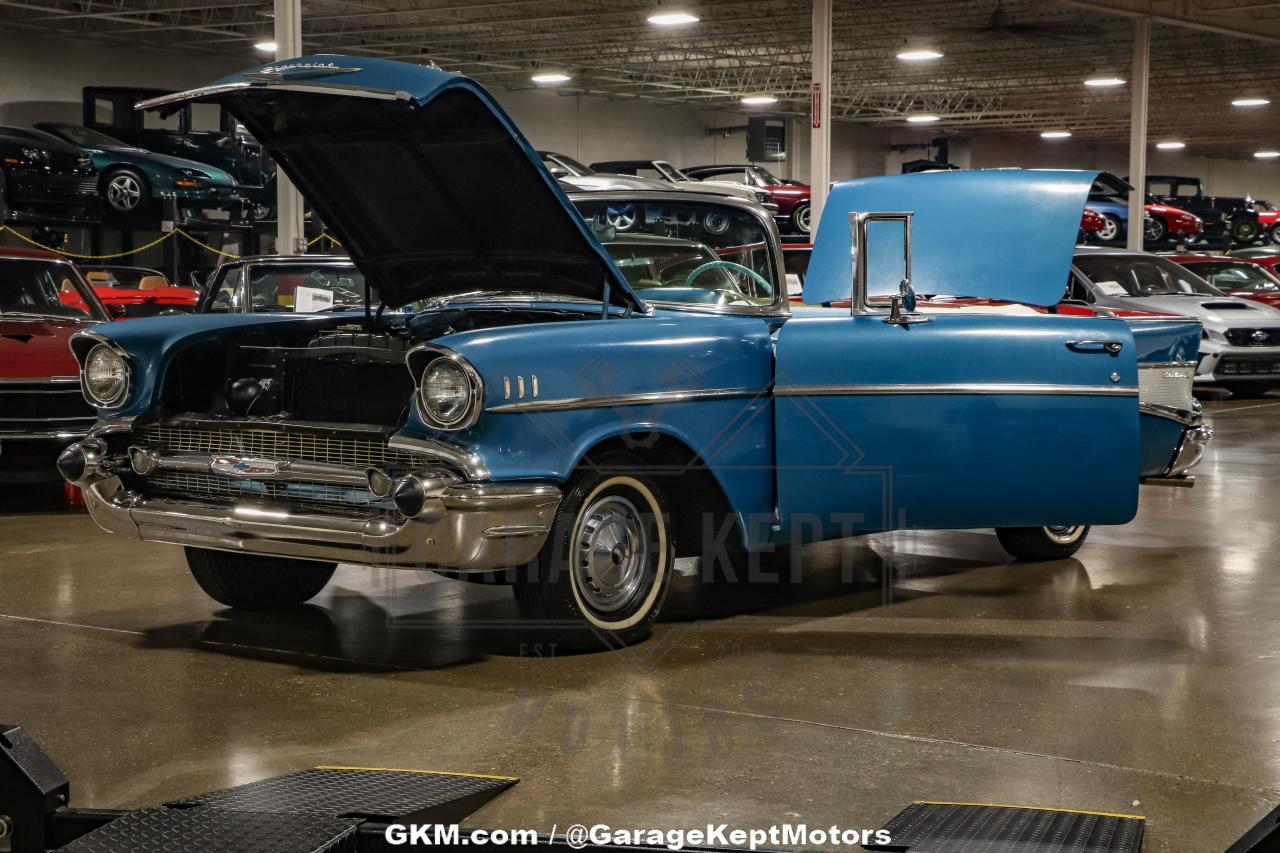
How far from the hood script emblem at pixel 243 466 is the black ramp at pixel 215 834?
191 cm

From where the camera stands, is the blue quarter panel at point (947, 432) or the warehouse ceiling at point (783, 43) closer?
the blue quarter panel at point (947, 432)

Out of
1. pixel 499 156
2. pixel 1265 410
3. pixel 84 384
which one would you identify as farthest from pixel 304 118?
pixel 1265 410

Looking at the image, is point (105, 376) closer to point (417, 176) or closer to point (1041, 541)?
point (417, 176)

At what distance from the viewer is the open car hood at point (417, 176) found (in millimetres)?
4684

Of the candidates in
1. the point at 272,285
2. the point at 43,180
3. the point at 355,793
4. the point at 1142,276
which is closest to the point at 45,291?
the point at 272,285

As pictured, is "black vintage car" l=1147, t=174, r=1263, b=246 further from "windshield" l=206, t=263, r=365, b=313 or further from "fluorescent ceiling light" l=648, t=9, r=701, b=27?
"windshield" l=206, t=263, r=365, b=313

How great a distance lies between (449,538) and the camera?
173 inches

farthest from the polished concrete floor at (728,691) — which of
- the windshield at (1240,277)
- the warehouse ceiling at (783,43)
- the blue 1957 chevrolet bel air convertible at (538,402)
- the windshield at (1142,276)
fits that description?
the warehouse ceiling at (783,43)

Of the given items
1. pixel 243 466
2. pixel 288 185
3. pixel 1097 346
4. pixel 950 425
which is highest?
pixel 288 185

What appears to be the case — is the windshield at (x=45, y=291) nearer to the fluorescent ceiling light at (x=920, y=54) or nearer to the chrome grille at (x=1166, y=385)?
the chrome grille at (x=1166, y=385)

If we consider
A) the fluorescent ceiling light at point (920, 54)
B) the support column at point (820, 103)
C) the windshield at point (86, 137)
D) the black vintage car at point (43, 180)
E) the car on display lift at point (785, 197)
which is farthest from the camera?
the fluorescent ceiling light at point (920, 54)

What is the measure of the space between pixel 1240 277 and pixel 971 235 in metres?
13.1

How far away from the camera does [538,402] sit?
14.9 feet

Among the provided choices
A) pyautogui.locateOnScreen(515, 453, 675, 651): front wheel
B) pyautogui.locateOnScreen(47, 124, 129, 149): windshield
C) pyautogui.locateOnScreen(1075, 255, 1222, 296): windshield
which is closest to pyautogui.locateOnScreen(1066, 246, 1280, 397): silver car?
pyautogui.locateOnScreen(1075, 255, 1222, 296): windshield
